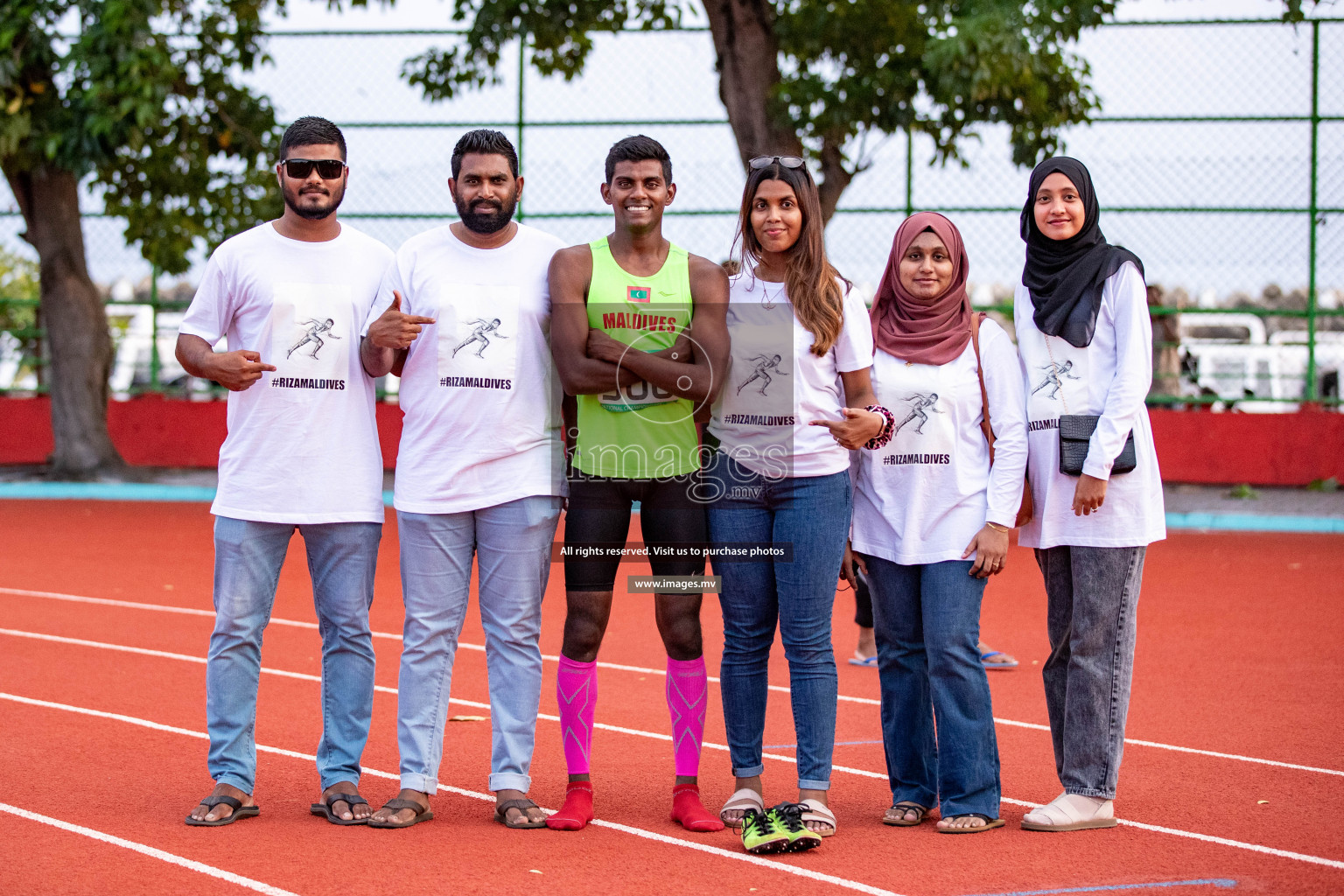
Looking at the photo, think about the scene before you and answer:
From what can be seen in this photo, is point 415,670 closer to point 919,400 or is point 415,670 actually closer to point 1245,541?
point 919,400

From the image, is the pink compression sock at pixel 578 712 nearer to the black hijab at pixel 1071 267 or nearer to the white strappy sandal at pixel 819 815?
the white strappy sandal at pixel 819 815

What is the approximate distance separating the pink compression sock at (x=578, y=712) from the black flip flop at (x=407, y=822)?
520mm

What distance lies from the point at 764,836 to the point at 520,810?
34.2 inches

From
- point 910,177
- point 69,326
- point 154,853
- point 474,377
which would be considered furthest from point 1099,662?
point 69,326

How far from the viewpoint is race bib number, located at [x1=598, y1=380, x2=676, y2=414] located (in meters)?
4.61

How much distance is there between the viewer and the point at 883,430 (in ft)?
15.3

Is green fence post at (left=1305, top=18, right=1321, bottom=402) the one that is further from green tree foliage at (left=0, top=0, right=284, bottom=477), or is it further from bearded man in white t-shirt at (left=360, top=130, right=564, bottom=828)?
bearded man in white t-shirt at (left=360, top=130, right=564, bottom=828)

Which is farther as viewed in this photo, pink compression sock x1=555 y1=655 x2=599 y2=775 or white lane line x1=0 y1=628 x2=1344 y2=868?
pink compression sock x1=555 y1=655 x2=599 y2=775

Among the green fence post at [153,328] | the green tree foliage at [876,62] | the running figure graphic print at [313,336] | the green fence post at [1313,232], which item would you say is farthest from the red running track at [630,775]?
the green fence post at [153,328]

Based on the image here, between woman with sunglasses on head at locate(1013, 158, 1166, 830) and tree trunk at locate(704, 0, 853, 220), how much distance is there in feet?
33.3

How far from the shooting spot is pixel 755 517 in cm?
469

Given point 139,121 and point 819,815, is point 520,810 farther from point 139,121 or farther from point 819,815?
point 139,121

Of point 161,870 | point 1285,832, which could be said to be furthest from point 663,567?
point 1285,832

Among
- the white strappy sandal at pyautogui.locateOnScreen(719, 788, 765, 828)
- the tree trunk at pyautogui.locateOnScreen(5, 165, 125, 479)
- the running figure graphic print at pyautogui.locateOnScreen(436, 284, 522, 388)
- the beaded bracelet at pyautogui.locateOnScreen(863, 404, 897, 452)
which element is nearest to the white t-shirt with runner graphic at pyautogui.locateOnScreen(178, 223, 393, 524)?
the running figure graphic print at pyautogui.locateOnScreen(436, 284, 522, 388)
